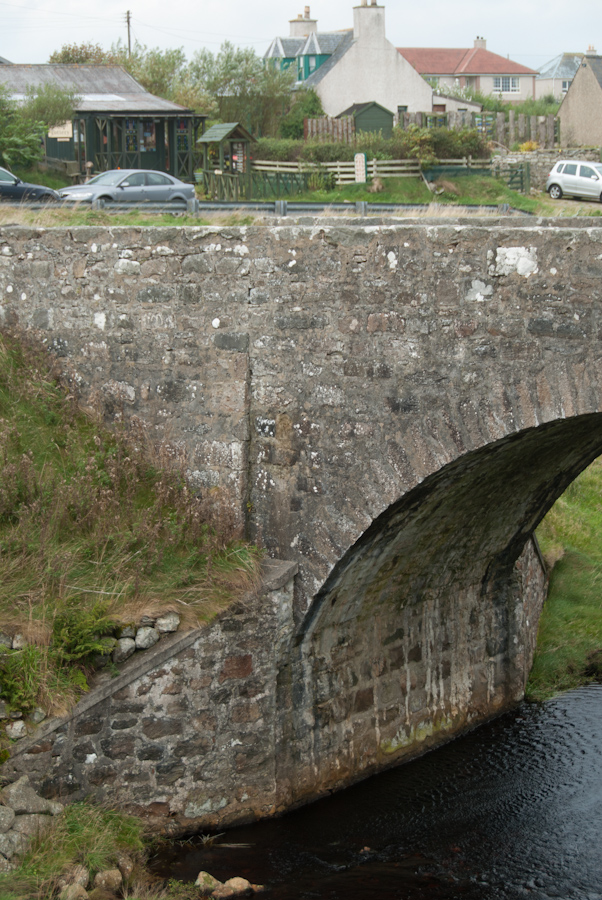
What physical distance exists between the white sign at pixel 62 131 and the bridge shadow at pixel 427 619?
26.8 m

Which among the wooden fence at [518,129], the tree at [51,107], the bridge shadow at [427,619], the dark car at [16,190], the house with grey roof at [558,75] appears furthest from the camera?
the house with grey roof at [558,75]

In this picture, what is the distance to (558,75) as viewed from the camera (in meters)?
68.8

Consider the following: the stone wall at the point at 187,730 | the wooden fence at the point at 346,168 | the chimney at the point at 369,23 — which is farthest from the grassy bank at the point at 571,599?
the chimney at the point at 369,23

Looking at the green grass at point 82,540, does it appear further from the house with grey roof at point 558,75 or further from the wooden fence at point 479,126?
the house with grey roof at point 558,75

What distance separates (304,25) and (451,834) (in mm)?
59404

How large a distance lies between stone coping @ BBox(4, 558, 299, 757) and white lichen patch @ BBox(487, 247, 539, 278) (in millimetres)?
2978

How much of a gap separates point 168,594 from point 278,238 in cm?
304

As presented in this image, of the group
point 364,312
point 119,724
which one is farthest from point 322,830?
point 364,312

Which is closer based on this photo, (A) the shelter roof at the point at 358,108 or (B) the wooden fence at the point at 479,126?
(B) the wooden fence at the point at 479,126

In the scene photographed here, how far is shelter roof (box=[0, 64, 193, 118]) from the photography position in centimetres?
3144

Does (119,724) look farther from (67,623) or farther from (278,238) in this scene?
(278,238)

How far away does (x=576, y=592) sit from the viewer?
1338 cm

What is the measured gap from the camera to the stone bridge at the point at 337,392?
22.2ft

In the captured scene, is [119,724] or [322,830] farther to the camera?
[322,830]
